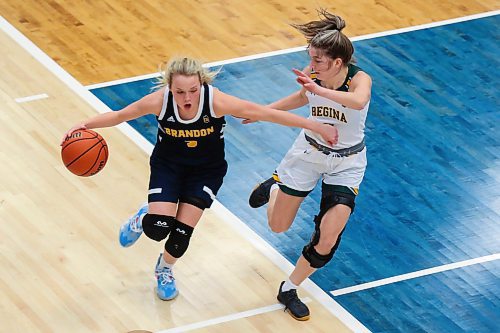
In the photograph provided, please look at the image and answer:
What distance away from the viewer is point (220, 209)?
1060 cm

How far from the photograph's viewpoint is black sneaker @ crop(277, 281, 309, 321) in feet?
30.4

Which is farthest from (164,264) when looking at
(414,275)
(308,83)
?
(414,275)

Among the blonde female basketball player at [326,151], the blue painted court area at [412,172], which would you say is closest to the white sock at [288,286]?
the blonde female basketball player at [326,151]

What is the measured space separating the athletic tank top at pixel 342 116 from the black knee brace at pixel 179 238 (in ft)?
3.73

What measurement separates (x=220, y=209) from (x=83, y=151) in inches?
75.2

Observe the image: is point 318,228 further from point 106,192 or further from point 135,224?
point 106,192

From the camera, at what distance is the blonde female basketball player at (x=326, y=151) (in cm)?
870

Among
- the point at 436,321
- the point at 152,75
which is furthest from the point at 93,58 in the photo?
the point at 436,321

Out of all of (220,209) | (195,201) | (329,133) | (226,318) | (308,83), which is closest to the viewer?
(308,83)

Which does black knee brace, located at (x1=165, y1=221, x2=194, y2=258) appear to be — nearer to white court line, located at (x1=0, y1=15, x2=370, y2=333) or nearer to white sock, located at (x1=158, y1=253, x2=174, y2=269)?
white sock, located at (x1=158, y1=253, x2=174, y2=269)

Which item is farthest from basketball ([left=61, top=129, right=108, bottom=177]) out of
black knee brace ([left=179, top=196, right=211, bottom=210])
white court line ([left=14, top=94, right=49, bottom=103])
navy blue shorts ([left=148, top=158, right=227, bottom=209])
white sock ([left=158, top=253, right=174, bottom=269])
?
white court line ([left=14, top=94, right=49, bottom=103])

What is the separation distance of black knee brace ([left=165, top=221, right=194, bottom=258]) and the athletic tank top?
A: 114 cm

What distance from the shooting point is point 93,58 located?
12945mm

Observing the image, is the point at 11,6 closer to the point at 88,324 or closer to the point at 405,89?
the point at 405,89
